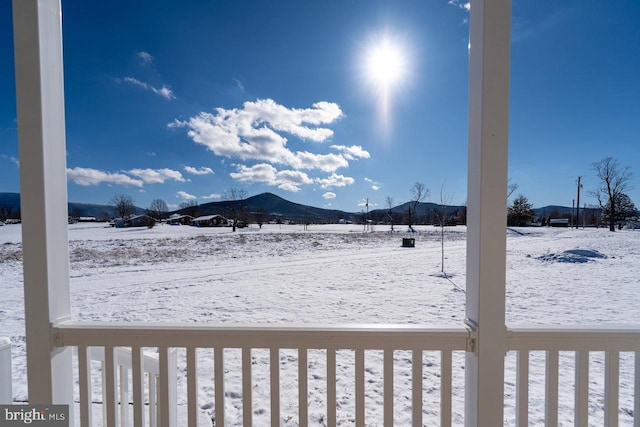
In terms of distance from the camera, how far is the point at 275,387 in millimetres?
873

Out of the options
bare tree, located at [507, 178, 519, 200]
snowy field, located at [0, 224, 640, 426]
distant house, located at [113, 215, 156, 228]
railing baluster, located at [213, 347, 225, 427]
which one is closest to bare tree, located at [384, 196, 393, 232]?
snowy field, located at [0, 224, 640, 426]

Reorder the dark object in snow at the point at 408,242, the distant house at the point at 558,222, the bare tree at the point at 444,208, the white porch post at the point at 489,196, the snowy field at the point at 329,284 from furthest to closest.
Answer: the dark object in snow at the point at 408,242 → the distant house at the point at 558,222 → the bare tree at the point at 444,208 → the snowy field at the point at 329,284 → the white porch post at the point at 489,196

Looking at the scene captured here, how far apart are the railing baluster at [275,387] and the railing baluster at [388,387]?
0.41 metres

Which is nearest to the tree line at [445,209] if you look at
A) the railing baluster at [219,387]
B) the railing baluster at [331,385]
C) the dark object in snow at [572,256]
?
the dark object in snow at [572,256]

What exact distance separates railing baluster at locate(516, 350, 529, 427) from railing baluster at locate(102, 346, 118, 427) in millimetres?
1567

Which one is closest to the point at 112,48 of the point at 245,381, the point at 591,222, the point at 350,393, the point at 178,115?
the point at 178,115

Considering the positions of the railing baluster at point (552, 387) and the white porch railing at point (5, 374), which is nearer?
the railing baluster at point (552, 387)

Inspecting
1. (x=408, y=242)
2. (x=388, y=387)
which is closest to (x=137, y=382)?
(x=388, y=387)

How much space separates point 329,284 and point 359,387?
257cm

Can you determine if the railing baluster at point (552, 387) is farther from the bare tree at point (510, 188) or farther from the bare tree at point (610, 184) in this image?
the bare tree at point (610, 184)

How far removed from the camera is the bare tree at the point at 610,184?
1.75m

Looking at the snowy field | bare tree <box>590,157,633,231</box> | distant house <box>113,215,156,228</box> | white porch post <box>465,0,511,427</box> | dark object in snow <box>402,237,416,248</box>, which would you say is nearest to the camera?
white porch post <box>465,0,511,427</box>

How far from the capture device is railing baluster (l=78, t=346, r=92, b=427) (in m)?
0.92

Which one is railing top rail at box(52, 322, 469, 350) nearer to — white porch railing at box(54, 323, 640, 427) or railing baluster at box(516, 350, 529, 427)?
white porch railing at box(54, 323, 640, 427)
